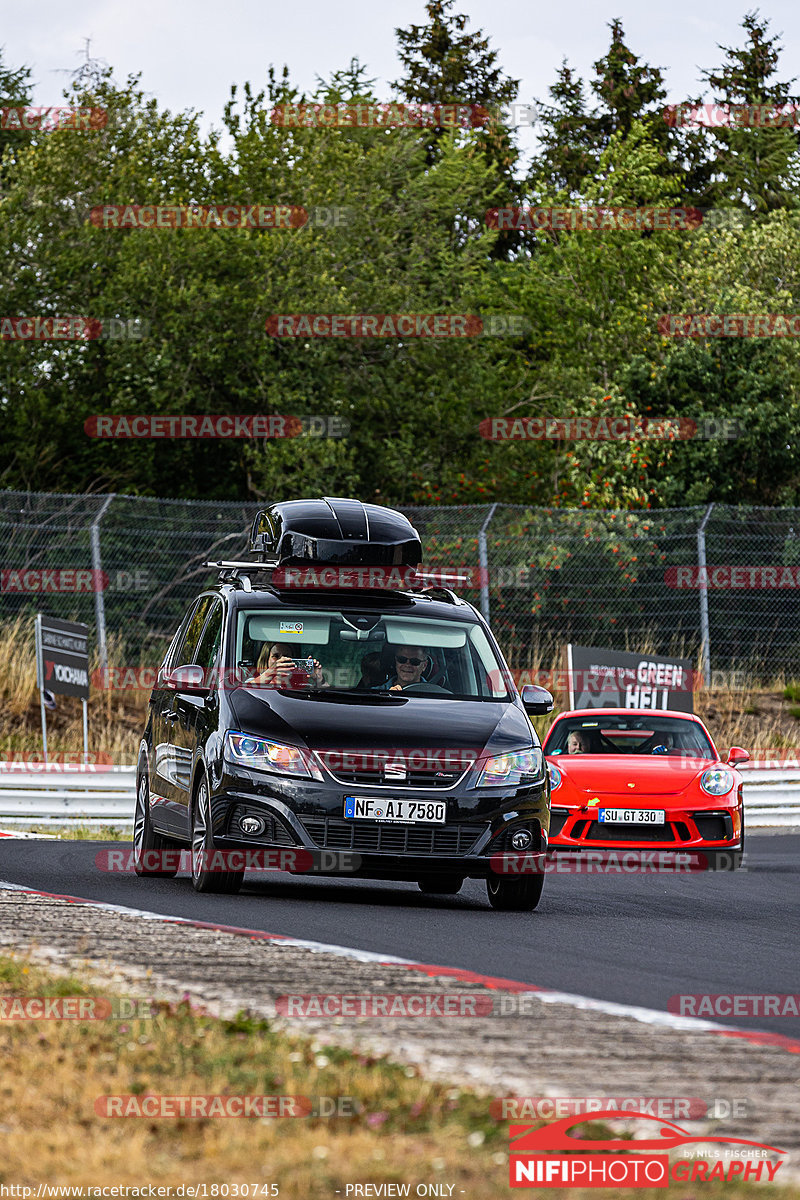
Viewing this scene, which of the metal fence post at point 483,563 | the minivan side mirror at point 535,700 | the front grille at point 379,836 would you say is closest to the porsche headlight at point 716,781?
the minivan side mirror at point 535,700

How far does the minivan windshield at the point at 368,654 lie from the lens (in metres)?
11.0

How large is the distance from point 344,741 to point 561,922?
1.53m

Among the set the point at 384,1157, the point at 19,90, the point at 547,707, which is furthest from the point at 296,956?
the point at 19,90

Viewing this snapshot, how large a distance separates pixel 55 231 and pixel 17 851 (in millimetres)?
22551

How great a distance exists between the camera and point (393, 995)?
20.9 ft

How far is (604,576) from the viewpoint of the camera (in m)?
25.1

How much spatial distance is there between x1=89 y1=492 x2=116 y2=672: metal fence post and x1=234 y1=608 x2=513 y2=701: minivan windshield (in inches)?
479

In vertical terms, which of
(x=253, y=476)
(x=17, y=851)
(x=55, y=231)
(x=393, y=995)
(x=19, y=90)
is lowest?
(x=17, y=851)

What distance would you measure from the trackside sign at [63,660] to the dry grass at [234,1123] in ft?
51.9

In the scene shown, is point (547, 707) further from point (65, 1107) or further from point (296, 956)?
point (65, 1107)

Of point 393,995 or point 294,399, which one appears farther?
point 294,399

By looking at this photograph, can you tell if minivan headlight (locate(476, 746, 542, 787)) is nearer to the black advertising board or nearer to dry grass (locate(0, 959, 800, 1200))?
dry grass (locate(0, 959, 800, 1200))

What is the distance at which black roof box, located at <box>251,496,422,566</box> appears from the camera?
40.8 ft

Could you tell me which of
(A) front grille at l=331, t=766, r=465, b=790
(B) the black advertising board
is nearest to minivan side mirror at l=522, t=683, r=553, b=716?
(A) front grille at l=331, t=766, r=465, b=790
